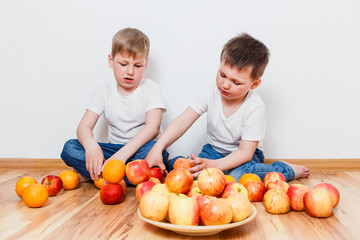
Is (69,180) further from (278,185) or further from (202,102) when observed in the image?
(278,185)

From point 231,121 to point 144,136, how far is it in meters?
0.37

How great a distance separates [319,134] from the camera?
6.07 ft

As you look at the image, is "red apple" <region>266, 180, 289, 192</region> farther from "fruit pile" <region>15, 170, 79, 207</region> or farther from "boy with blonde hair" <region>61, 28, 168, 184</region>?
"fruit pile" <region>15, 170, 79, 207</region>

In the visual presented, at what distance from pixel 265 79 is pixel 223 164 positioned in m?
0.54

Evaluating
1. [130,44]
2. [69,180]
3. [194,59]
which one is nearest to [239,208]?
[69,180]

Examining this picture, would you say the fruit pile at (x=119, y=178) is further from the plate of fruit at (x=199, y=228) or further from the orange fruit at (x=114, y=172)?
the plate of fruit at (x=199, y=228)

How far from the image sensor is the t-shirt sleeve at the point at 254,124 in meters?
1.54

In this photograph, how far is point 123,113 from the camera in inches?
66.5

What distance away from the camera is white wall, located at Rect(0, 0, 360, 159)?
1796mm

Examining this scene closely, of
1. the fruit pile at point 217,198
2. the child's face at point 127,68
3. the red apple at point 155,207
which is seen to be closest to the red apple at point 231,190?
the fruit pile at point 217,198

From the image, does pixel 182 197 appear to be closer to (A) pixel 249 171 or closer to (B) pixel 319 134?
(A) pixel 249 171

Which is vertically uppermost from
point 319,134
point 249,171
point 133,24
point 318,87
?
point 133,24

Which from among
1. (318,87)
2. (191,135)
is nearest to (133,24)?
(191,135)

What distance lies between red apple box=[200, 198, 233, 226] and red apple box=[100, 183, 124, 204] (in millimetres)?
416
